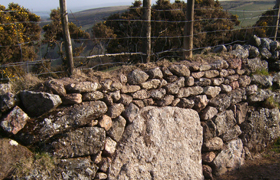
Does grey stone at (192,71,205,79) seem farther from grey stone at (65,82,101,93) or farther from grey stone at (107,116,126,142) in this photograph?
grey stone at (65,82,101,93)

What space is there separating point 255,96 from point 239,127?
0.84 meters

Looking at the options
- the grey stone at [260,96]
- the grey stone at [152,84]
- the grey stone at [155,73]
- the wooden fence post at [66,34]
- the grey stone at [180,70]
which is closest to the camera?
the wooden fence post at [66,34]

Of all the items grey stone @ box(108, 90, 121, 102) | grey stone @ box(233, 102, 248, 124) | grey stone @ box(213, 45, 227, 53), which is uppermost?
grey stone @ box(213, 45, 227, 53)

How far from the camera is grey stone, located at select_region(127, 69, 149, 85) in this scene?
365 centimetres

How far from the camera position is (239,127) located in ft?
16.3

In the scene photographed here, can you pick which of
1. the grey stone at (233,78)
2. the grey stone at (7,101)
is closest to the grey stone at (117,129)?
the grey stone at (7,101)

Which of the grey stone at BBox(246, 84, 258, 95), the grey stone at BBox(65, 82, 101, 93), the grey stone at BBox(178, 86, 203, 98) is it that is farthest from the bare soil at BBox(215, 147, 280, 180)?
the grey stone at BBox(65, 82, 101, 93)

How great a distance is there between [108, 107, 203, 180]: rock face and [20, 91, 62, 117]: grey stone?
1187 mm

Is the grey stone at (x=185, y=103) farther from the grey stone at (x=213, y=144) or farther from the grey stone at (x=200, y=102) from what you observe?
the grey stone at (x=213, y=144)

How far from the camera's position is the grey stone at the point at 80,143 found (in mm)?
2875

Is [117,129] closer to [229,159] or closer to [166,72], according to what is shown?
[166,72]

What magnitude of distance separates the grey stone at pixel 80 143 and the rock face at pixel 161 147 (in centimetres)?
40

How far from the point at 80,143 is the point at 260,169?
12.3 feet

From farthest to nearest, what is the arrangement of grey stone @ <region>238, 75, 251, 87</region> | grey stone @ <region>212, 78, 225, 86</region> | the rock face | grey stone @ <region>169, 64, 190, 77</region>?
grey stone @ <region>238, 75, 251, 87</region> < grey stone @ <region>212, 78, 225, 86</region> < grey stone @ <region>169, 64, 190, 77</region> < the rock face
